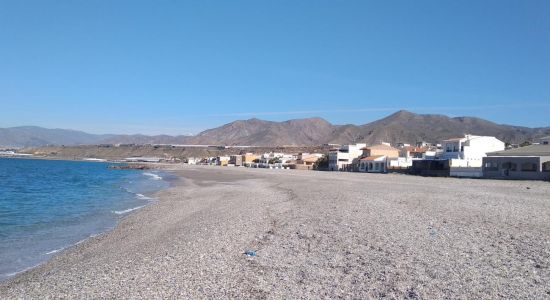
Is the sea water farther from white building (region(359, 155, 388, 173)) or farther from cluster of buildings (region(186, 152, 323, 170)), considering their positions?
cluster of buildings (region(186, 152, 323, 170))

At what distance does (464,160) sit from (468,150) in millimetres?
2477

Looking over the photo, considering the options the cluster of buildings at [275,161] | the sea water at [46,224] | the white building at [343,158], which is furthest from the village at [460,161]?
the sea water at [46,224]

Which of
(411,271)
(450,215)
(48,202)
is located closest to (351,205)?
(450,215)

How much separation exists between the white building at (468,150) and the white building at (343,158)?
2363 centimetres

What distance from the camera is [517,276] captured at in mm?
8141

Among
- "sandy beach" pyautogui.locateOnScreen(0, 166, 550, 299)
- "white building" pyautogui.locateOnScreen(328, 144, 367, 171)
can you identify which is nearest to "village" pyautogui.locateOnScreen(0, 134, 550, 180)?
"white building" pyautogui.locateOnScreen(328, 144, 367, 171)

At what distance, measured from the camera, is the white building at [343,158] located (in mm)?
84500

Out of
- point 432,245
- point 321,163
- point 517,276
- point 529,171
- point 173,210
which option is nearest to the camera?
point 517,276

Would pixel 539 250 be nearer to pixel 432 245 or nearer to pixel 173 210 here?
pixel 432 245

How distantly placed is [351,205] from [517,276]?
12220mm

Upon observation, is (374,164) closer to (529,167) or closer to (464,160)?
(464,160)

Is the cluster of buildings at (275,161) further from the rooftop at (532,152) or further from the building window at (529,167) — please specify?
the building window at (529,167)

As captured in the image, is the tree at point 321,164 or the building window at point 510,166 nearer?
the building window at point 510,166

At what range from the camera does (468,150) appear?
58.8m
